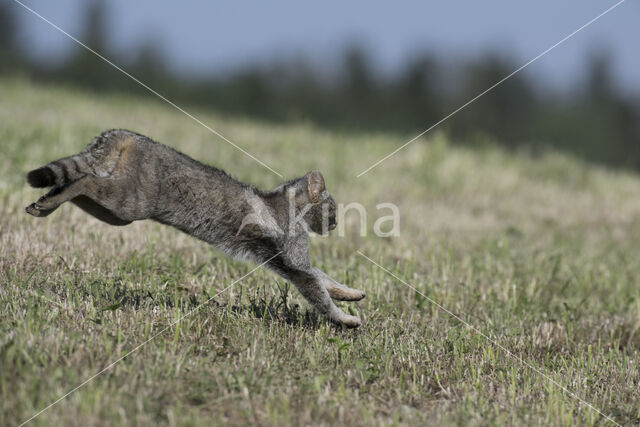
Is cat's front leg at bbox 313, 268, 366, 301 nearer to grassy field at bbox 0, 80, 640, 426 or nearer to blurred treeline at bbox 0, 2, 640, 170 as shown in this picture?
grassy field at bbox 0, 80, 640, 426

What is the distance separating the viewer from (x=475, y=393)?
372 centimetres

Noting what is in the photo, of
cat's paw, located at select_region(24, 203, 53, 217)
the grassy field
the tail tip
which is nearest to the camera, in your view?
the grassy field

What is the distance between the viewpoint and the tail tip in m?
3.78

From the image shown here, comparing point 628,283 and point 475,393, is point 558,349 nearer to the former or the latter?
point 475,393

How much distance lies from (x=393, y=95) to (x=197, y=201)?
65.3ft

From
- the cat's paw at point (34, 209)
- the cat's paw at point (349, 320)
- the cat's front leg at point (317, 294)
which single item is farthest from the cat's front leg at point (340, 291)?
the cat's paw at point (34, 209)

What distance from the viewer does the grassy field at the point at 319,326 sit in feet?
10.7

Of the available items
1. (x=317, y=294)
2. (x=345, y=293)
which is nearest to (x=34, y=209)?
(x=317, y=294)

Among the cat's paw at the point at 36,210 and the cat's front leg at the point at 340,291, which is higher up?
the cat's paw at the point at 36,210

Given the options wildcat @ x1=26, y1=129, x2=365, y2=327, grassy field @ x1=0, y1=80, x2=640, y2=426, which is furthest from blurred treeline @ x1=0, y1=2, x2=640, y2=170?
wildcat @ x1=26, y1=129, x2=365, y2=327

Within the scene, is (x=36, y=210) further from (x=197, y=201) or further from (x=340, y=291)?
(x=340, y=291)

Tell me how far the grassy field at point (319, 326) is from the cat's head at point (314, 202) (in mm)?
525

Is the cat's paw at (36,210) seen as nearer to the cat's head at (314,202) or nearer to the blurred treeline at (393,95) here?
the cat's head at (314,202)

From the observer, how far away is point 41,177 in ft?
12.4
